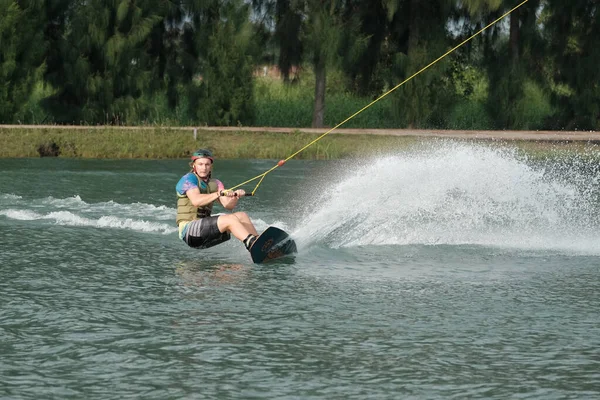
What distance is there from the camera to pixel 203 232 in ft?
46.6

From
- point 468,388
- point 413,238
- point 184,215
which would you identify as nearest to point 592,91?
point 413,238

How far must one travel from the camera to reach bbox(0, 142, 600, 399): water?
8.76 metres

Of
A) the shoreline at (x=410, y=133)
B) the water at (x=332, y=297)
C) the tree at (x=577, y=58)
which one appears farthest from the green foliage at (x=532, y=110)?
the water at (x=332, y=297)

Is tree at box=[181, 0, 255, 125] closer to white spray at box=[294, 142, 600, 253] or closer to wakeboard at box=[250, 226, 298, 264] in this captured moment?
white spray at box=[294, 142, 600, 253]

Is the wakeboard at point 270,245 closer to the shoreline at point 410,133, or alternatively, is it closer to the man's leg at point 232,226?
the man's leg at point 232,226

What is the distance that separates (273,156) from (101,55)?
7.07 meters

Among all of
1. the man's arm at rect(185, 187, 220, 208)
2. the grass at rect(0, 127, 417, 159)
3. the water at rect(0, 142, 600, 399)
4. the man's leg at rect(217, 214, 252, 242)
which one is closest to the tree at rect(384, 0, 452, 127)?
the grass at rect(0, 127, 417, 159)

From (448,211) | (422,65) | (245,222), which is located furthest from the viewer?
(422,65)

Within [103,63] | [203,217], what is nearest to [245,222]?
[203,217]

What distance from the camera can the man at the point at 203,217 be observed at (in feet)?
46.3

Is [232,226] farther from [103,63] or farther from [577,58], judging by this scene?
[577,58]

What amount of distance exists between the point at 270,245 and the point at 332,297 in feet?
7.62

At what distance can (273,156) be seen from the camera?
32219 mm

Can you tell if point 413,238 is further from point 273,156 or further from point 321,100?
point 321,100
